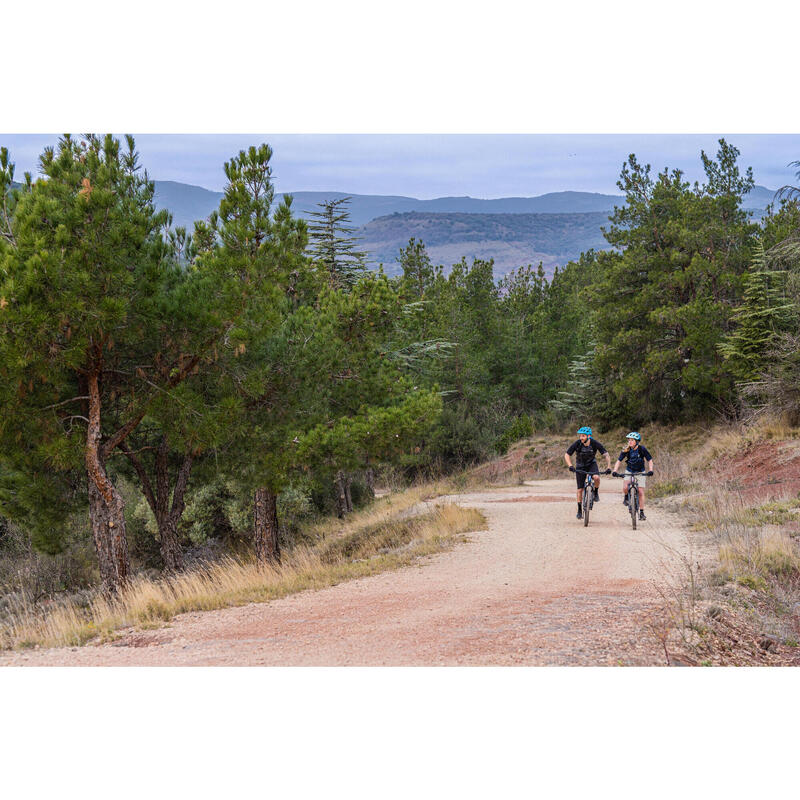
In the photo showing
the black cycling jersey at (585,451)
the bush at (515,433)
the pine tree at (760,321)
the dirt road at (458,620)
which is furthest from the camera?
the bush at (515,433)

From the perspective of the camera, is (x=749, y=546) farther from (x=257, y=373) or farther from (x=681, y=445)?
(x=681, y=445)

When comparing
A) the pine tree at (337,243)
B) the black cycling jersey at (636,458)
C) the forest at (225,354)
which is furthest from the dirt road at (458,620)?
the pine tree at (337,243)

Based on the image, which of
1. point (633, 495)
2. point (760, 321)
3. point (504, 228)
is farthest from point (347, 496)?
point (504, 228)

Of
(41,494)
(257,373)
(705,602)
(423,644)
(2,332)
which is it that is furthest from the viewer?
(41,494)

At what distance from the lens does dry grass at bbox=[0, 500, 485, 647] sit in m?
8.36

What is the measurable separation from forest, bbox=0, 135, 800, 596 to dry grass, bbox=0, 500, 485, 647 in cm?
152

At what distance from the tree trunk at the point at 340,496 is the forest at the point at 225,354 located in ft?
0.93

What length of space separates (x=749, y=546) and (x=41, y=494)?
12.3 m

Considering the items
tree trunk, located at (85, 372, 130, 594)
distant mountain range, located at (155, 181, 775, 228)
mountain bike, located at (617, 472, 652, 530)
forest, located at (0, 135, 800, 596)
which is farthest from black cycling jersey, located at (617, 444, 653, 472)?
tree trunk, located at (85, 372, 130, 594)

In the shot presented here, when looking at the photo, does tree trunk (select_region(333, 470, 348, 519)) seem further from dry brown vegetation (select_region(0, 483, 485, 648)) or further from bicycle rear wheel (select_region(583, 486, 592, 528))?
bicycle rear wheel (select_region(583, 486, 592, 528))

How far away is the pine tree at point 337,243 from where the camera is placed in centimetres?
2319

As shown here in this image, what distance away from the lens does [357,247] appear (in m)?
24.8

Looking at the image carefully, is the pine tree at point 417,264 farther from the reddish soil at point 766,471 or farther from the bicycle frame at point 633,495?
the bicycle frame at point 633,495

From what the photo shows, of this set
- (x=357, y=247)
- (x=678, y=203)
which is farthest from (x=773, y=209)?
(x=357, y=247)
